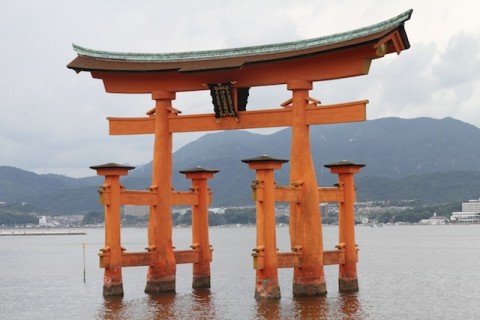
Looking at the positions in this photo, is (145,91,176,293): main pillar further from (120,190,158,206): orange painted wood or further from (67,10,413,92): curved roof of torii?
(67,10,413,92): curved roof of torii

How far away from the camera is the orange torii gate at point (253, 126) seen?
100 feet

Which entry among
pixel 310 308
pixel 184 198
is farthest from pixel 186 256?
pixel 310 308

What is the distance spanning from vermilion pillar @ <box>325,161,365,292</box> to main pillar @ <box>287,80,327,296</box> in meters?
2.11

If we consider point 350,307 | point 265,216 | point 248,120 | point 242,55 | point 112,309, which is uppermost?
point 242,55

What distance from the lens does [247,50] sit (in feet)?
111

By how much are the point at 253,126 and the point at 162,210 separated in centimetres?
511

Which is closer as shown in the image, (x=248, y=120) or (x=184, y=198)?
(x=248, y=120)

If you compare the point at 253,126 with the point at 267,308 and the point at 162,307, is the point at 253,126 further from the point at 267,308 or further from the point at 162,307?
the point at 162,307

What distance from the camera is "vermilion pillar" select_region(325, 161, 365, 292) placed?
111 feet

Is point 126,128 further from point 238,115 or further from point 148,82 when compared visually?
point 238,115

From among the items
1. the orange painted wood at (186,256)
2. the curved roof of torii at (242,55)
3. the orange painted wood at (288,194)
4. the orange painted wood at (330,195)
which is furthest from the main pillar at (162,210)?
the orange painted wood at (330,195)

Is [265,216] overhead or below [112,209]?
below

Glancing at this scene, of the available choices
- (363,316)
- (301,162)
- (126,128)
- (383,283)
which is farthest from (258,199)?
(383,283)

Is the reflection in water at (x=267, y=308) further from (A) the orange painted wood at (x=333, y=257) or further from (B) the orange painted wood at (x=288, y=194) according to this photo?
(B) the orange painted wood at (x=288, y=194)
